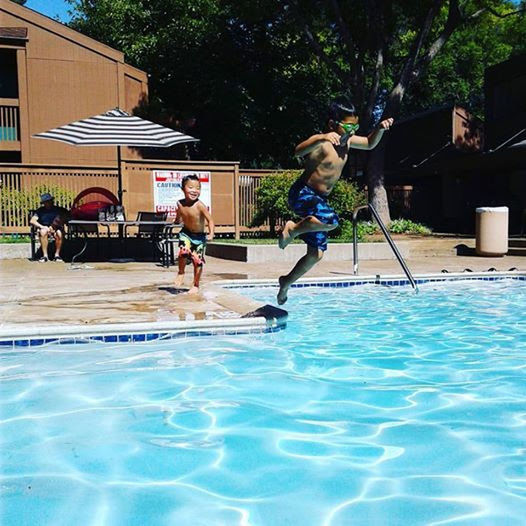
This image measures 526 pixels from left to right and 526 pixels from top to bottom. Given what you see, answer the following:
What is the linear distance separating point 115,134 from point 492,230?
8.27 metres

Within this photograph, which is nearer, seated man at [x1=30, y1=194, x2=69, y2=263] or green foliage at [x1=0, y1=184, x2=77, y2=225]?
seated man at [x1=30, y1=194, x2=69, y2=263]

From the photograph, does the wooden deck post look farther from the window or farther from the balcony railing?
the window

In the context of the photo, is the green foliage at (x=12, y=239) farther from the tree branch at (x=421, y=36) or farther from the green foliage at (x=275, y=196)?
the tree branch at (x=421, y=36)

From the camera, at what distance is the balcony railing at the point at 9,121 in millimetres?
20797

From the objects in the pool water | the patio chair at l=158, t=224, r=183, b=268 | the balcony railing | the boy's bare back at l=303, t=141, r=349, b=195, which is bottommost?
the pool water

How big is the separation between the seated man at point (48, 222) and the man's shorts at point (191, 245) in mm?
4822

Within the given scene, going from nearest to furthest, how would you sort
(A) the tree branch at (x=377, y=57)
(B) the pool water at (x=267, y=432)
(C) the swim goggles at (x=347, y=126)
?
(B) the pool water at (x=267, y=432) → (C) the swim goggles at (x=347, y=126) → (A) the tree branch at (x=377, y=57)

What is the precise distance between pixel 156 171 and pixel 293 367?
33.5 feet

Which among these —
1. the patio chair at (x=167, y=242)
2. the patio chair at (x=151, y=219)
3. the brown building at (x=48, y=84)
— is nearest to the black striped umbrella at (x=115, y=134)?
the patio chair at (x=151, y=219)

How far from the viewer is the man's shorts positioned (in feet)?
24.6

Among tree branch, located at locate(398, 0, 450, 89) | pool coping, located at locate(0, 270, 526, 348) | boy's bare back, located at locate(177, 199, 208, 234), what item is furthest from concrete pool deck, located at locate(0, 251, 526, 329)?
tree branch, located at locate(398, 0, 450, 89)

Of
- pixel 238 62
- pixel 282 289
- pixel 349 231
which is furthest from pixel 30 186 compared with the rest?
pixel 238 62

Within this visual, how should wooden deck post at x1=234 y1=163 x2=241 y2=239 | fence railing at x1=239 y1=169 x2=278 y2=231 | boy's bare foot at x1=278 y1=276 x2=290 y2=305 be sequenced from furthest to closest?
1. fence railing at x1=239 y1=169 x2=278 y2=231
2. wooden deck post at x1=234 y1=163 x2=241 y2=239
3. boy's bare foot at x1=278 y1=276 x2=290 y2=305

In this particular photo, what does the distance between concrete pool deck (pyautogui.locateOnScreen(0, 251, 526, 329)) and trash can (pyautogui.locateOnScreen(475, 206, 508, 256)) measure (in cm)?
98
